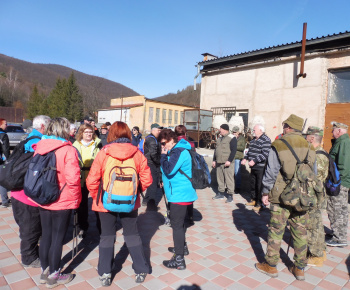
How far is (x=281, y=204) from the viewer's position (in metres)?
2.99

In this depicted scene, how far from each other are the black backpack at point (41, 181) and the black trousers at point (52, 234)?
0.20m

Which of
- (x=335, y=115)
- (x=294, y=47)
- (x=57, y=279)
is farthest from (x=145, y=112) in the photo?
(x=57, y=279)

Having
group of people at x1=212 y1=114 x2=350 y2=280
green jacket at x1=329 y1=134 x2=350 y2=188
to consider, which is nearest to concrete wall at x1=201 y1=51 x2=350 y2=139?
green jacket at x1=329 y1=134 x2=350 y2=188

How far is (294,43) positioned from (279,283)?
28.2ft

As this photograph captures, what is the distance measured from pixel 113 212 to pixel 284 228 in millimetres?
2038

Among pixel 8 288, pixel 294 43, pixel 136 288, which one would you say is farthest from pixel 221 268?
pixel 294 43

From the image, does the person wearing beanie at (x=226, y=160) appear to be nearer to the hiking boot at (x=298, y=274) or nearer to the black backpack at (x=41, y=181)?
the hiking boot at (x=298, y=274)

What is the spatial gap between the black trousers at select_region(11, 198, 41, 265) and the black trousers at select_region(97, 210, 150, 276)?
856mm

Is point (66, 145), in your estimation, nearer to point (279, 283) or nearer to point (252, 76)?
point (279, 283)

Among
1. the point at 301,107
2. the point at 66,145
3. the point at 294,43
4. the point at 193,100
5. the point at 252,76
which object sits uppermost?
the point at 193,100

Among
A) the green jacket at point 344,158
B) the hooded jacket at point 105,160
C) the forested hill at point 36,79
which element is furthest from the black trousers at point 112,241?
the forested hill at point 36,79

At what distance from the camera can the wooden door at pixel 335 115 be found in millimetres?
8062

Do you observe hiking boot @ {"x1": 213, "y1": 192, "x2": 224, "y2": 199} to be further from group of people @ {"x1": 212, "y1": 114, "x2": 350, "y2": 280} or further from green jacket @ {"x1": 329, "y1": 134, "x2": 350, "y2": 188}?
green jacket @ {"x1": 329, "y1": 134, "x2": 350, "y2": 188}

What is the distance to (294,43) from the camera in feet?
29.4
